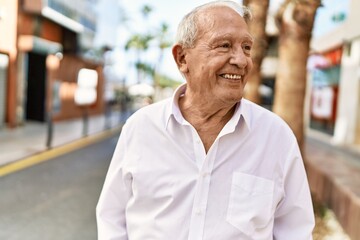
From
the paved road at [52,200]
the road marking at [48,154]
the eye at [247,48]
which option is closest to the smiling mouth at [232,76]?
the eye at [247,48]

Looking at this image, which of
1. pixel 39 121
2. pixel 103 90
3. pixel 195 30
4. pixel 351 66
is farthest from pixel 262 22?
pixel 103 90

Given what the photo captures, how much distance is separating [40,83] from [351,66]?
42.2 ft

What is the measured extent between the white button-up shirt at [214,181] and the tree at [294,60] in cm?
432

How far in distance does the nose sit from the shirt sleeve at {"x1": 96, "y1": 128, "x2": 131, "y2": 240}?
0.51 meters

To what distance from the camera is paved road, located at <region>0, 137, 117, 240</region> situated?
5.61 meters

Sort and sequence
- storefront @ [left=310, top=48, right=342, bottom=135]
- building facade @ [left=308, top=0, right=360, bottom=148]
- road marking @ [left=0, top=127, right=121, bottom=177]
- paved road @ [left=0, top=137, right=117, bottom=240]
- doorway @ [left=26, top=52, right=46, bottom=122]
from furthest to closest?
1. doorway @ [left=26, top=52, right=46, bottom=122]
2. storefront @ [left=310, top=48, right=342, bottom=135]
3. building facade @ [left=308, top=0, right=360, bottom=148]
4. road marking @ [left=0, top=127, right=121, bottom=177]
5. paved road @ [left=0, top=137, right=117, bottom=240]

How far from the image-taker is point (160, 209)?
1.80 meters

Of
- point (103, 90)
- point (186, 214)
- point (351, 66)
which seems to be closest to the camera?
point (186, 214)

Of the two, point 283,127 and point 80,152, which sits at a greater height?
point 283,127

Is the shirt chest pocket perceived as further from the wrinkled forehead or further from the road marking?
the road marking

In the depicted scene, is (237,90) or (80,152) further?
(80,152)

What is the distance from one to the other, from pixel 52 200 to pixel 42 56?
51.5ft

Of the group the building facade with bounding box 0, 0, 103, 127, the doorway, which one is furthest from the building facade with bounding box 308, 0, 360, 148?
the doorway

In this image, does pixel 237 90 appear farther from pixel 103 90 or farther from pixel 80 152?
pixel 103 90
